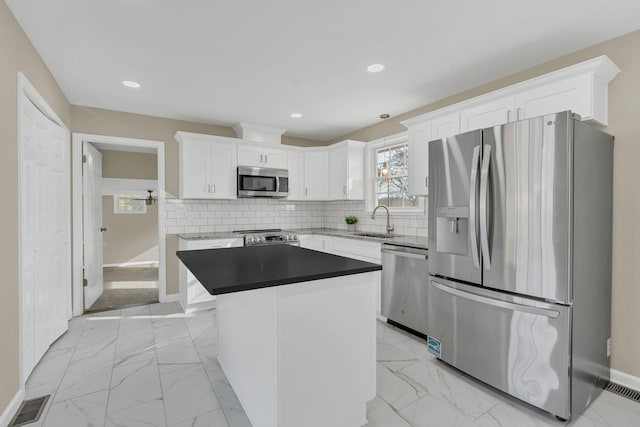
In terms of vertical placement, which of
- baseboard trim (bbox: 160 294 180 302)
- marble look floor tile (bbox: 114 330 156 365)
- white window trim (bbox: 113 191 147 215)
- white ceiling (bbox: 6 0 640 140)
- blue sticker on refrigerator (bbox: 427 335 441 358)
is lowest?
marble look floor tile (bbox: 114 330 156 365)

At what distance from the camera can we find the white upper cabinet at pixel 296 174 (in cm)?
492

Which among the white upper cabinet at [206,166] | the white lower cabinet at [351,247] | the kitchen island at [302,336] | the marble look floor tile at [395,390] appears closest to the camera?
the kitchen island at [302,336]

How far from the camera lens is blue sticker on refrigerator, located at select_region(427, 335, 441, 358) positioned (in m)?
2.57

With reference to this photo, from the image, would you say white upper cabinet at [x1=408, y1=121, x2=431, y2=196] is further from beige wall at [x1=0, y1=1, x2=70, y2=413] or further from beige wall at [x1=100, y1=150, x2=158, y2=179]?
beige wall at [x1=100, y1=150, x2=158, y2=179]

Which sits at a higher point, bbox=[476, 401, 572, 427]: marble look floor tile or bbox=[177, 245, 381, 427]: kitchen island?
bbox=[177, 245, 381, 427]: kitchen island

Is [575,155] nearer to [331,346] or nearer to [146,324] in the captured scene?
[331,346]

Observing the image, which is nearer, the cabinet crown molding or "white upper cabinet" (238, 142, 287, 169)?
the cabinet crown molding

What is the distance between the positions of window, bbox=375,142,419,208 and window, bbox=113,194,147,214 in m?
5.50

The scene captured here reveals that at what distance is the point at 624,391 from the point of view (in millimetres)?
2168

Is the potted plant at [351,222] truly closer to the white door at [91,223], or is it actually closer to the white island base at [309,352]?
the white island base at [309,352]

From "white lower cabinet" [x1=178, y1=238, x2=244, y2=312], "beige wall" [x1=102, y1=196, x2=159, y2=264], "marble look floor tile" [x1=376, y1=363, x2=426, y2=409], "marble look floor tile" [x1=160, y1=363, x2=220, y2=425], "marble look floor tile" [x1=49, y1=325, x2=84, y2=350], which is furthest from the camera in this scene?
"beige wall" [x1=102, y1=196, x2=159, y2=264]

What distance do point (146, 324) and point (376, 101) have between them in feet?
11.9

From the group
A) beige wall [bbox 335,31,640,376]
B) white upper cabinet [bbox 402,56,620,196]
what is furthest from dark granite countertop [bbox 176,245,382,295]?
beige wall [bbox 335,31,640,376]

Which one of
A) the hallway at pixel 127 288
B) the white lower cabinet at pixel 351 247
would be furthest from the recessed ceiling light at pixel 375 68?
the hallway at pixel 127 288
